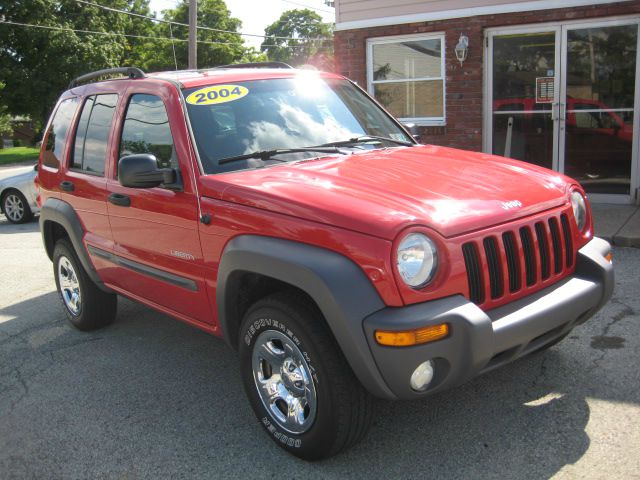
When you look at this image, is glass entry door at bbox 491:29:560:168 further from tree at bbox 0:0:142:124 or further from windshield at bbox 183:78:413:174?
tree at bbox 0:0:142:124

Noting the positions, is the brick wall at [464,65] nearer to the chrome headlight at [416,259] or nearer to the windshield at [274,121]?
the windshield at [274,121]

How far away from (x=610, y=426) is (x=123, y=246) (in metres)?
3.08

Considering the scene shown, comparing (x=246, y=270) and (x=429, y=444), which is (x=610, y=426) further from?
(x=246, y=270)

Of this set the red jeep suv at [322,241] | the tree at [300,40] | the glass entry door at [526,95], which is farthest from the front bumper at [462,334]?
the tree at [300,40]

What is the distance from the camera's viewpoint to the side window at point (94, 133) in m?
4.58

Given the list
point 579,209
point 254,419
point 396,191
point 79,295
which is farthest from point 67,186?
point 579,209

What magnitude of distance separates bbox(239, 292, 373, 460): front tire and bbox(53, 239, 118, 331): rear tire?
222 cm

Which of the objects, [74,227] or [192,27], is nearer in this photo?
[74,227]

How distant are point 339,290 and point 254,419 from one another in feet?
4.37

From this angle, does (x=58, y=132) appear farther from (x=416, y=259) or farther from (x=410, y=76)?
(x=410, y=76)

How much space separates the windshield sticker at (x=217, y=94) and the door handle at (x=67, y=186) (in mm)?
1486

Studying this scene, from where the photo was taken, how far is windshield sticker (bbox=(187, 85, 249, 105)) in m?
3.91

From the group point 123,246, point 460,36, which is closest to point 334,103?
point 123,246

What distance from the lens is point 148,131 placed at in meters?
4.11
